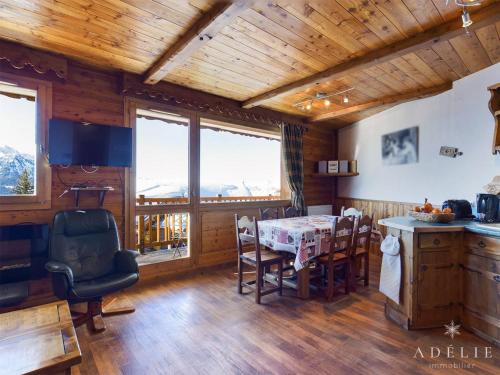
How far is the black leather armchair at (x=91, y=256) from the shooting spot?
2.37m

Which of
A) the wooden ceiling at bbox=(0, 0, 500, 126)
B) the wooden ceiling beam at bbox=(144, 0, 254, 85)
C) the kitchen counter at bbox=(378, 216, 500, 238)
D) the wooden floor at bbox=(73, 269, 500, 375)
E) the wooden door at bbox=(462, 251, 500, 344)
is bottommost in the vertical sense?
the wooden floor at bbox=(73, 269, 500, 375)

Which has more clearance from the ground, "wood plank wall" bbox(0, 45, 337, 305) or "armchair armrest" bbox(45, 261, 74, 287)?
"wood plank wall" bbox(0, 45, 337, 305)

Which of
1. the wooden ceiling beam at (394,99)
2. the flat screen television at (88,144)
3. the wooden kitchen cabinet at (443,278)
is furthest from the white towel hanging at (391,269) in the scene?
the flat screen television at (88,144)

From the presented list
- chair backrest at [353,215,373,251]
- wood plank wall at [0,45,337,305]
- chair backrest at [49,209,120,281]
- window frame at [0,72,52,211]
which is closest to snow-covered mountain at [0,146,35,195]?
window frame at [0,72,52,211]

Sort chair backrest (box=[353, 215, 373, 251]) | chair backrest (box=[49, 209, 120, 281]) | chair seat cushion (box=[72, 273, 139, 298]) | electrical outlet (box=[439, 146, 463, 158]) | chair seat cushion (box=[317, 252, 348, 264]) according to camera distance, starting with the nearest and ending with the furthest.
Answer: chair seat cushion (box=[72, 273, 139, 298]), chair backrest (box=[49, 209, 120, 281]), chair seat cushion (box=[317, 252, 348, 264]), chair backrest (box=[353, 215, 373, 251]), electrical outlet (box=[439, 146, 463, 158])

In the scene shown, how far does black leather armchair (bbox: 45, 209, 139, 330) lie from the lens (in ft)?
7.76

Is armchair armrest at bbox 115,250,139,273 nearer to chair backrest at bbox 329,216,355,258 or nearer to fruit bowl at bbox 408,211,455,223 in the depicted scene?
chair backrest at bbox 329,216,355,258

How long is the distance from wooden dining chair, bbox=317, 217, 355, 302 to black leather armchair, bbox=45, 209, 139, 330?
198cm

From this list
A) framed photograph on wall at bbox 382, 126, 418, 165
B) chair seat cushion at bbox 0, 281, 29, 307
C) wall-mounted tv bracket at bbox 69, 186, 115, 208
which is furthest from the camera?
framed photograph on wall at bbox 382, 126, 418, 165

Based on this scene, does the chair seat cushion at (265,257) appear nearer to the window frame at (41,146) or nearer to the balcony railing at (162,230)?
the balcony railing at (162,230)

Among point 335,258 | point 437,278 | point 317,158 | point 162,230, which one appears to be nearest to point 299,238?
point 335,258

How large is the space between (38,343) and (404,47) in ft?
11.5

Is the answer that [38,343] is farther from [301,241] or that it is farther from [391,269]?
[391,269]

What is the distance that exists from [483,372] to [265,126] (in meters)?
3.98
